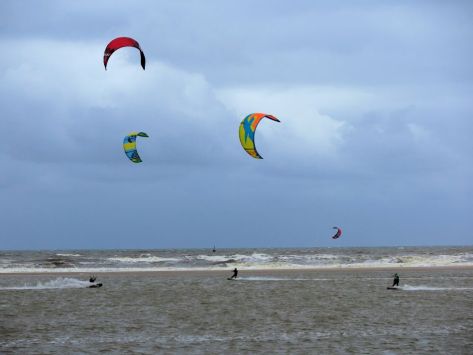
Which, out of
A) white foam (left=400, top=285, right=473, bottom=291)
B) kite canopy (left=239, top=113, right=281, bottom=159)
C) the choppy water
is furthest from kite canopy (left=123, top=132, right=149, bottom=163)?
the choppy water

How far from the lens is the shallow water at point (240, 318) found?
1977 cm

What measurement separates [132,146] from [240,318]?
18833mm

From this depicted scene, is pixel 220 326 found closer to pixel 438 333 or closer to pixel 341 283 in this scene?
pixel 438 333

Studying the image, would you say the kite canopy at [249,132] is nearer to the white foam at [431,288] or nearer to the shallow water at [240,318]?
the shallow water at [240,318]

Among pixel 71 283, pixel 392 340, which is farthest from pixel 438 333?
pixel 71 283

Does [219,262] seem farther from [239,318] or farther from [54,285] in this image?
[239,318]

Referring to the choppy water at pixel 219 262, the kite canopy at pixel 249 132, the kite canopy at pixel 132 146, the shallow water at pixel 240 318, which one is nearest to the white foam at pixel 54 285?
the shallow water at pixel 240 318

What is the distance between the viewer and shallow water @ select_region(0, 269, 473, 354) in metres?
19.8

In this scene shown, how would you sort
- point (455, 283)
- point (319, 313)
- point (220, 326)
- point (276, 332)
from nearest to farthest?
point (276, 332) → point (220, 326) → point (319, 313) → point (455, 283)

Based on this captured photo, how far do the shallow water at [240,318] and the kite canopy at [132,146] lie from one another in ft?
22.3

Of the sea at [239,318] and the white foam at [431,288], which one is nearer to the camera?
the sea at [239,318]

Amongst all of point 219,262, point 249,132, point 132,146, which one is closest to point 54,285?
point 132,146

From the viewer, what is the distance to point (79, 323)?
80.4 ft

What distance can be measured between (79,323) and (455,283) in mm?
23064
